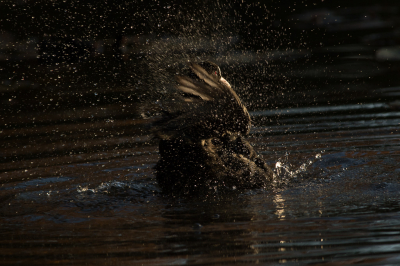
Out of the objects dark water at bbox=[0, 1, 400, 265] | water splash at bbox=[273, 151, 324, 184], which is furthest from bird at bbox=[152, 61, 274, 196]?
water splash at bbox=[273, 151, 324, 184]

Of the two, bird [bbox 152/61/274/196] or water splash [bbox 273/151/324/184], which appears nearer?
bird [bbox 152/61/274/196]

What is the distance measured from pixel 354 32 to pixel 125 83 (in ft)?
14.3

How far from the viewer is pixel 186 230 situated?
10.9 ft

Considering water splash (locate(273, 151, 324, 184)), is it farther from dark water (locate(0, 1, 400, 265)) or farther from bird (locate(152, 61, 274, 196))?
bird (locate(152, 61, 274, 196))

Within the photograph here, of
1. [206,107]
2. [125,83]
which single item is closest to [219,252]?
[206,107]

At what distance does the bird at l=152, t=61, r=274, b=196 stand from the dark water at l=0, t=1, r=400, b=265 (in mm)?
150

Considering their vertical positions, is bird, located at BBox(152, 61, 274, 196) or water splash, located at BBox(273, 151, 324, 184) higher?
bird, located at BBox(152, 61, 274, 196)

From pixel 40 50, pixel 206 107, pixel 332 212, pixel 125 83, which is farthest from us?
pixel 40 50

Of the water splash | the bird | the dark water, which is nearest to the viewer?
the dark water

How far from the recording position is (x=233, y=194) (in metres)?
4.18

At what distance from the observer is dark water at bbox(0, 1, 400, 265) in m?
2.98

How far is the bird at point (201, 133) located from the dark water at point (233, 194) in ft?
0.49

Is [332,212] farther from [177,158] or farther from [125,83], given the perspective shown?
[125,83]

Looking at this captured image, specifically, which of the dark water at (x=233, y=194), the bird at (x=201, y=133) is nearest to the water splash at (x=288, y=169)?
the dark water at (x=233, y=194)
